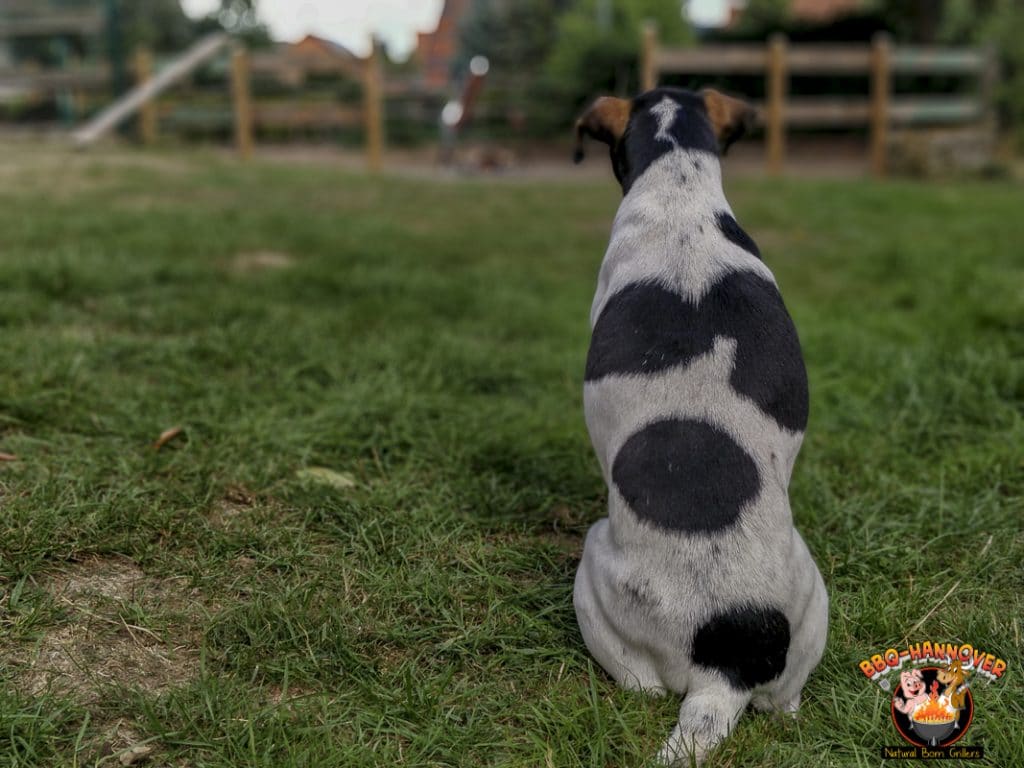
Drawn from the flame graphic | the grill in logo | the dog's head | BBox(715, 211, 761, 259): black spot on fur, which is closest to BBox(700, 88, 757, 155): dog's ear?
the dog's head

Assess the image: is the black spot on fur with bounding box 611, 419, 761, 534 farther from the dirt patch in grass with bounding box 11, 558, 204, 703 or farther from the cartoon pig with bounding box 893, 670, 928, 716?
the dirt patch in grass with bounding box 11, 558, 204, 703

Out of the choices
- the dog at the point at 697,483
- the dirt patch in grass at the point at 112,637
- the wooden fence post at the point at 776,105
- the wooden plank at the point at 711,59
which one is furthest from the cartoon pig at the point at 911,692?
the wooden plank at the point at 711,59

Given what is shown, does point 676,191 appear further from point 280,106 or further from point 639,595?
point 280,106

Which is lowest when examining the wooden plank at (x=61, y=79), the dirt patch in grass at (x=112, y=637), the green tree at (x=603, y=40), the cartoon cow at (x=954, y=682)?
the cartoon cow at (x=954, y=682)

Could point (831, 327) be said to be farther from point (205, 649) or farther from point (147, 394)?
point (205, 649)

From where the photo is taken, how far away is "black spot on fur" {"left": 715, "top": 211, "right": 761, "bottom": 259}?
269 cm

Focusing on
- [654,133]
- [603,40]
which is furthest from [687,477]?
[603,40]

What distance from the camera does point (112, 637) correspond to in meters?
2.49

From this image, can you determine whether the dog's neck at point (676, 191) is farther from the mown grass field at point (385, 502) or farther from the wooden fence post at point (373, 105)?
the wooden fence post at point (373, 105)

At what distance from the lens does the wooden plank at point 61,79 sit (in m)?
16.5

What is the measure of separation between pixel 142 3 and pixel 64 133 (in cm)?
1362

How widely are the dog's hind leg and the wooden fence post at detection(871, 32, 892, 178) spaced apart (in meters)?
12.9

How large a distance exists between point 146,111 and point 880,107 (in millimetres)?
11135

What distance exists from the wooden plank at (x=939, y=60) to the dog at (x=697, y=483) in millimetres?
13525
